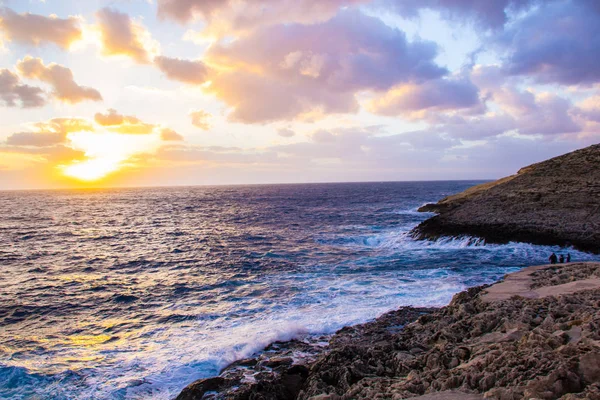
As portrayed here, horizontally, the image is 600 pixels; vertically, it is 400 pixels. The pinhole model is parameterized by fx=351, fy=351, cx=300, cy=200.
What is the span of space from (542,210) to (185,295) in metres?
35.4

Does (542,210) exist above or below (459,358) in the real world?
above

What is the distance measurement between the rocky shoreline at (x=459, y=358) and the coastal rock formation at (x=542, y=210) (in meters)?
18.0

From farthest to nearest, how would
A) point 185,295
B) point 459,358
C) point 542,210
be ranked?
Result: point 542,210
point 185,295
point 459,358

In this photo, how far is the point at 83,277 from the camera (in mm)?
25422

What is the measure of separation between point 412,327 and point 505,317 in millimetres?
3162

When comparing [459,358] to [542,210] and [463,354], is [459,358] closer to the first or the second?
[463,354]

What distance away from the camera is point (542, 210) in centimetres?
3594

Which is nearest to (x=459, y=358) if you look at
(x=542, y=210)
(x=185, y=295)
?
(x=185, y=295)

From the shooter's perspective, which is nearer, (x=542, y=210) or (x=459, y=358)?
(x=459, y=358)

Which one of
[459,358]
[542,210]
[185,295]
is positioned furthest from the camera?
[542,210]

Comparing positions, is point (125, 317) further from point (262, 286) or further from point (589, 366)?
point (589, 366)

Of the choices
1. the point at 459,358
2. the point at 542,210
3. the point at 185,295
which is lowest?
the point at 185,295

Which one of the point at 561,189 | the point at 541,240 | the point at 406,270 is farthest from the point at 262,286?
the point at 561,189

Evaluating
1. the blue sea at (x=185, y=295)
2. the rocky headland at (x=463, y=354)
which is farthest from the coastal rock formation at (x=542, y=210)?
the rocky headland at (x=463, y=354)
